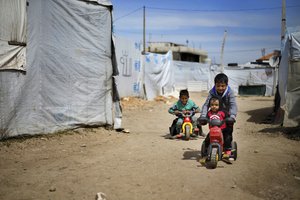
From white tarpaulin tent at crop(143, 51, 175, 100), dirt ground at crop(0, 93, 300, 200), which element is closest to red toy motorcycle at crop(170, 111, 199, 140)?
dirt ground at crop(0, 93, 300, 200)

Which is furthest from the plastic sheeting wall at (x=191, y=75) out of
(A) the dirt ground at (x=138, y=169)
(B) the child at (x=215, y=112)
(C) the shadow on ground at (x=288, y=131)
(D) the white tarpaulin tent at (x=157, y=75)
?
(B) the child at (x=215, y=112)

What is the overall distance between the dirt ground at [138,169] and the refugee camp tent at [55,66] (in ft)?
1.34

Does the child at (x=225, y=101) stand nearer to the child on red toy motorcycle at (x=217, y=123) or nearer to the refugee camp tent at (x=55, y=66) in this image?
the child on red toy motorcycle at (x=217, y=123)

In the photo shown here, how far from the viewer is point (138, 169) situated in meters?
4.29

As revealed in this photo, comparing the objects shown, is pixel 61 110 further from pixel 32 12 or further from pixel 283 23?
pixel 283 23

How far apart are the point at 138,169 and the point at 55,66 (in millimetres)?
3243

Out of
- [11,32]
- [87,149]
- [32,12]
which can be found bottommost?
[87,149]

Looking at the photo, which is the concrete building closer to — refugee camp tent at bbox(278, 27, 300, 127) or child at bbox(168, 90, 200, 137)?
refugee camp tent at bbox(278, 27, 300, 127)

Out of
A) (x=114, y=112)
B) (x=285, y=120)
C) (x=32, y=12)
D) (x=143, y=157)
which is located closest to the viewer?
(x=143, y=157)

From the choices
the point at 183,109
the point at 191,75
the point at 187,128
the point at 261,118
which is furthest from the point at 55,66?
the point at 191,75

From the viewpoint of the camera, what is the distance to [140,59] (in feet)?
53.3

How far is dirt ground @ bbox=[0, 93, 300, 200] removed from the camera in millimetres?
3389

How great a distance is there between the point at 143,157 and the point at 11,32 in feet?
10.9

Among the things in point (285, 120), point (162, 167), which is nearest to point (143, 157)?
point (162, 167)
